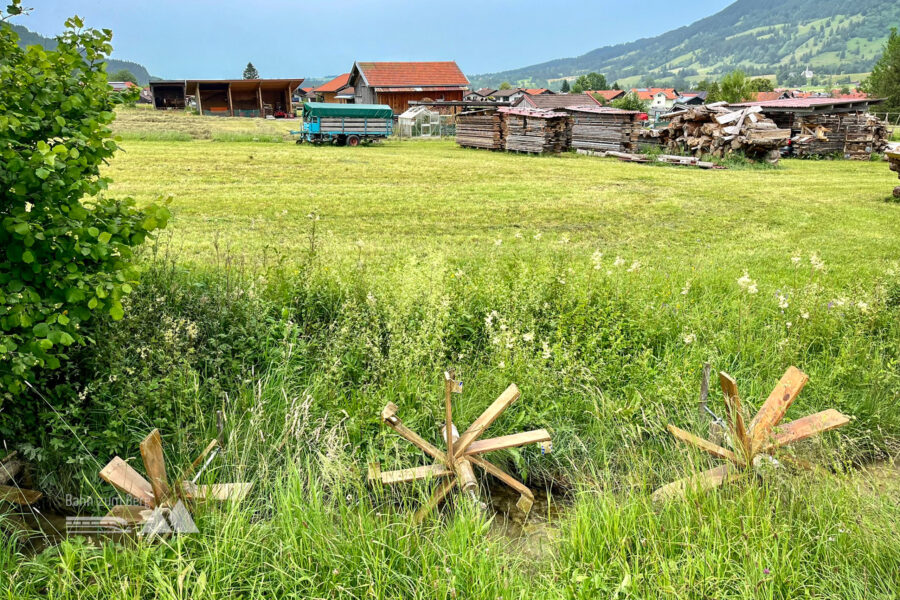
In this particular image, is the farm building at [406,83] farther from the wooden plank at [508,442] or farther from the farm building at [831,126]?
the wooden plank at [508,442]

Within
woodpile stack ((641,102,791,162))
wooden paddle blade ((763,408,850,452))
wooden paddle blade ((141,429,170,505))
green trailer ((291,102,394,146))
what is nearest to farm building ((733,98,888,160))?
woodpile stack ((641,102,791,162))

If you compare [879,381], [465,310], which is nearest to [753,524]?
[879,381]

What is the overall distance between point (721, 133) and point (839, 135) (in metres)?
5.40

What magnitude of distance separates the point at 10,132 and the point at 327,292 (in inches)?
102

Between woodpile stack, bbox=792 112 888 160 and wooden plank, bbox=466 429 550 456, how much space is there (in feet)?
82.7

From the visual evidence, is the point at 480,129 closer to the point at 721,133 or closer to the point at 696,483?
the point at 721,133

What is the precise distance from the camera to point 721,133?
22.3 meters


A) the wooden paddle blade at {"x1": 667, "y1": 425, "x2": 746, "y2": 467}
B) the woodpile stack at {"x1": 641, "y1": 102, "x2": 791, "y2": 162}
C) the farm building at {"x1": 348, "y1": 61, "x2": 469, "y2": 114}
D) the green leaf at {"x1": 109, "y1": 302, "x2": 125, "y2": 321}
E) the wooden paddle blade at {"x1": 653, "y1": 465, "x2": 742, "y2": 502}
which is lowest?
the wooden paddle blade at {"x1": 653, "y1": 465, "x2": 742, "y2": 502}

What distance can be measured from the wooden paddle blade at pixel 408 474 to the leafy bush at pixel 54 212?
1.51 m

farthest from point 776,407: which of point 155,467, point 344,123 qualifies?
point 344,123

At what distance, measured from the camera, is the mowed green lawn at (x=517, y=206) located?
8703mm

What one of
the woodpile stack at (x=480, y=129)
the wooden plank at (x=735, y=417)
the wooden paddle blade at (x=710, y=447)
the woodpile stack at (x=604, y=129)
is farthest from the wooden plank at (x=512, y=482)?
the woodpile stack at (x=480, y=129)

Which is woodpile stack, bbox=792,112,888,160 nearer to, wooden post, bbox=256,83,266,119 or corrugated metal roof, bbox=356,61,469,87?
corrugated metal roof, bbox=356,61,469,87

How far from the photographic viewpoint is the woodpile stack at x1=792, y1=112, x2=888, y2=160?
23.7m
